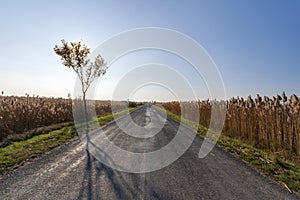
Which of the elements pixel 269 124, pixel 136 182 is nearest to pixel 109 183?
pixel 136 182

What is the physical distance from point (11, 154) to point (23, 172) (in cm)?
252

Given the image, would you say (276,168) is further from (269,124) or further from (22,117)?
(22,117)

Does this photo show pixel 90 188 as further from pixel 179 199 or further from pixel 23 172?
pixel 23 172

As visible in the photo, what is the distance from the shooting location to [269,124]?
8.91m

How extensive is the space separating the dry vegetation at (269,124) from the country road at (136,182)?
2.30 meters

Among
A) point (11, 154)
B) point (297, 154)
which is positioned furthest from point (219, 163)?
point (11, 154)

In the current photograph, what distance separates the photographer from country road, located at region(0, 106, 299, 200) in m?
4.17

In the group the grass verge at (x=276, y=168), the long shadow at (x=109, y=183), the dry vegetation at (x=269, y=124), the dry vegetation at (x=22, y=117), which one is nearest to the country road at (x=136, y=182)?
the long shadow at (x=109, y=183)

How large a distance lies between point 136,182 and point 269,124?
→ 20.8 ft

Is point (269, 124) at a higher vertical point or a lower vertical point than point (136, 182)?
higher

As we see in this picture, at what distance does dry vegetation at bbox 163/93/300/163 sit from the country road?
2.30 metres

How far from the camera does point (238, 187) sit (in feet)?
15.2

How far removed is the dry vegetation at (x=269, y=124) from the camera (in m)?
7.63

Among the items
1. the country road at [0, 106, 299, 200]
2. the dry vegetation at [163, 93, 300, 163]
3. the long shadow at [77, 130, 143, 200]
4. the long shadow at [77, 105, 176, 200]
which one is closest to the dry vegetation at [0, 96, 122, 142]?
the country road at [0, 106, 299, 200]
